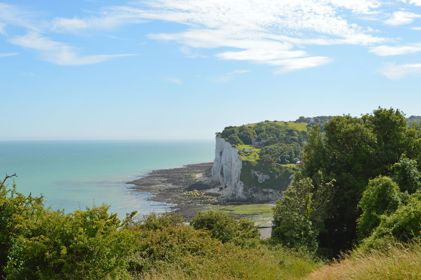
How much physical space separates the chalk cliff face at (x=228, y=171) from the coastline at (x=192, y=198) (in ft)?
7.10

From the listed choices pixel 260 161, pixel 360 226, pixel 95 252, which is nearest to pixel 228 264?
pixel 95 252

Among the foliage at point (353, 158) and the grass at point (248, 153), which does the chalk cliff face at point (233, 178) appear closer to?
the grass at point (248, 153)

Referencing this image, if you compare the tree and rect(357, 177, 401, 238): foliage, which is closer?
rect(357, 177, 401, 238): foliage

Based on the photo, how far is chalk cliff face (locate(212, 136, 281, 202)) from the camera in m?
83.8

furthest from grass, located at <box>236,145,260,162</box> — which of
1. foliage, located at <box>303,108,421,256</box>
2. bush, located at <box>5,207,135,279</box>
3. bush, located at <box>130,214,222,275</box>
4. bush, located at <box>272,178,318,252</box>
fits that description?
bush, located at <box>5,207,135,279</box>

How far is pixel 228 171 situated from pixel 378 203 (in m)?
77.6

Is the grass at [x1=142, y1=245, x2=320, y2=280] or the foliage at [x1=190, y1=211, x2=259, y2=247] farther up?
the grass at [x1=142, y1=245, x2=320, y2=280]

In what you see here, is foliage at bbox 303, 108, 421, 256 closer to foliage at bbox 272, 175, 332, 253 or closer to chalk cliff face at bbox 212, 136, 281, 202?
foliage at bbox 272, 175, 332, 253

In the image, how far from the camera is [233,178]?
300ft

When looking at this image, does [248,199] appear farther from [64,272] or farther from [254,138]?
[64,272]

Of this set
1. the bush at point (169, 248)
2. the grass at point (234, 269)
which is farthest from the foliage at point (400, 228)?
the bush at point (169, 248)

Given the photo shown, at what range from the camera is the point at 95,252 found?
986 centimetres

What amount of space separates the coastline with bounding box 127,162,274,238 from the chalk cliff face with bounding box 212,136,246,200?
2.16m

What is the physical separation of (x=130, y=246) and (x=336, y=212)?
1963 centimetres
